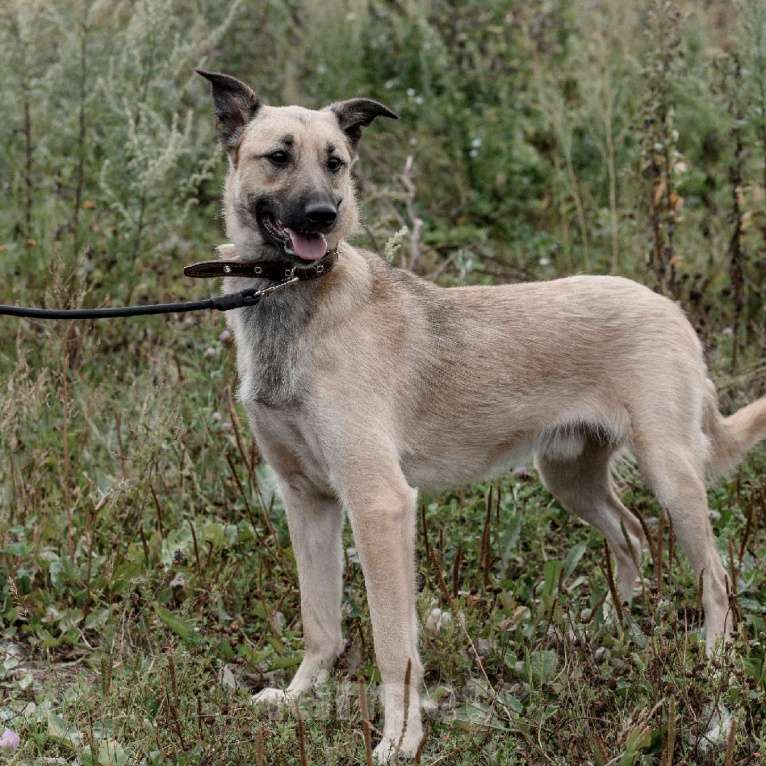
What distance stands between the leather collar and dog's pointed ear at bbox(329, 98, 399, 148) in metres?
0.55

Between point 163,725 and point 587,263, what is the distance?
418cm

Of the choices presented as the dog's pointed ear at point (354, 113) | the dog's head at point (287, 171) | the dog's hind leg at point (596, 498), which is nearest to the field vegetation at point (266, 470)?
the dog's hind leg at point (596, 498)

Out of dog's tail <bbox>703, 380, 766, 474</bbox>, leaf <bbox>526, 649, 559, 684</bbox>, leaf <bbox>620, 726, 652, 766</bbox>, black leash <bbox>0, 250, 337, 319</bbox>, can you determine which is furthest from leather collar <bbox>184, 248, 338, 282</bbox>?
leaf <bbox>620, 726, 652, 766</bbox>

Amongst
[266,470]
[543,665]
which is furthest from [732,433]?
[266,470]

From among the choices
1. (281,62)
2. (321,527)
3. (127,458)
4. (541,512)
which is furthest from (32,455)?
(281,62)

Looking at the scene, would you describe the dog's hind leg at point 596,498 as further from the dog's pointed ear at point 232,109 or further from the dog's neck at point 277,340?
the dog's pointed ear at point 232,109

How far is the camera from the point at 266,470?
16.0 ft

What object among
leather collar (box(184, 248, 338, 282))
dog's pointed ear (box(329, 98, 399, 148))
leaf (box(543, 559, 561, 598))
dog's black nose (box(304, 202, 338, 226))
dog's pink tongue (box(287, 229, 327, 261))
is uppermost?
dog's pointed ear (box(329, 98, 399, 148))

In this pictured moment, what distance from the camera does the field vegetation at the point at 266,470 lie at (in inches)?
135

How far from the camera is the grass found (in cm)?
331

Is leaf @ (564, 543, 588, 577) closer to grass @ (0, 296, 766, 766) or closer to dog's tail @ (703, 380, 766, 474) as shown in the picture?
grass @ (0, 296, 766, 766)

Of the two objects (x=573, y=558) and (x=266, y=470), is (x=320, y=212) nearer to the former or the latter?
(x=266, y=470)

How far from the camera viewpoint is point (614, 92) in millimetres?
6844

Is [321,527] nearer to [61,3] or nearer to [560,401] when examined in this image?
[560,401]
